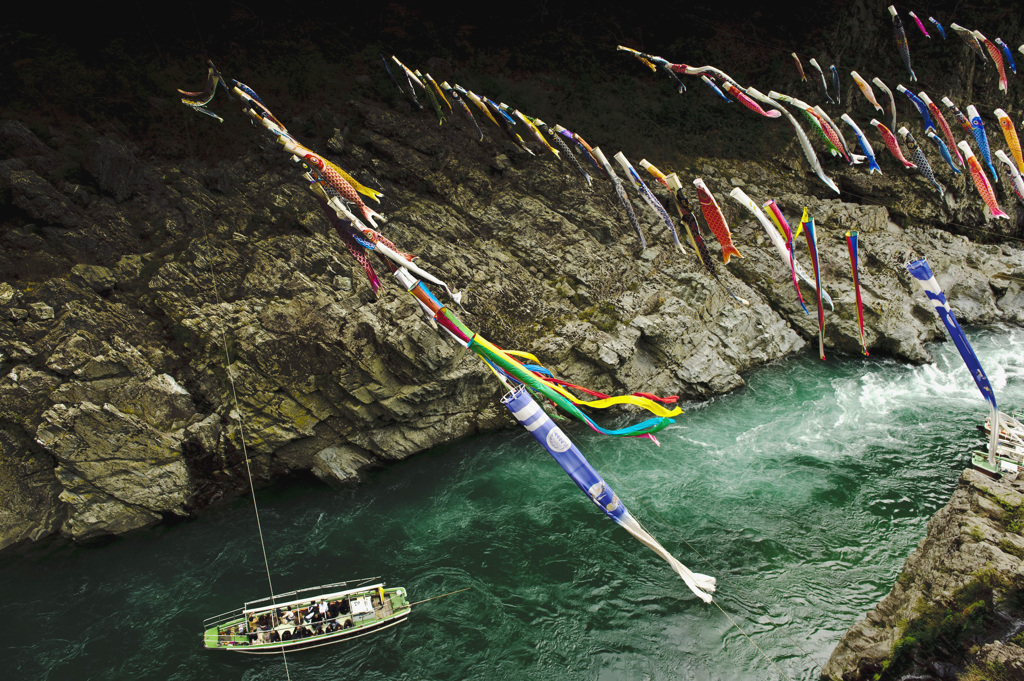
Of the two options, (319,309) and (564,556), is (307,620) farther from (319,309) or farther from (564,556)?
(319,309)

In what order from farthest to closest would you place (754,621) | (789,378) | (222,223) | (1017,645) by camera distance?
(789,378) < (222,223) < (754,621) < (1017,645)

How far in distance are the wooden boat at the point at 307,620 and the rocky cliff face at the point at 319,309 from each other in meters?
4.45

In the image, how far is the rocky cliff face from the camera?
44.3 feet

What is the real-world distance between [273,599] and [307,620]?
1170 mm

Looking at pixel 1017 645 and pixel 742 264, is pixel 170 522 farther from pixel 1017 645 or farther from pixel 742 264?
pixel 742 264

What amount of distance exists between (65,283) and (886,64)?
35.8 metres

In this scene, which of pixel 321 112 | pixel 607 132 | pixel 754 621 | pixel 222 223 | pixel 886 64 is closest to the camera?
pixel 754 621

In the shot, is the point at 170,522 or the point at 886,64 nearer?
the point at 170,522

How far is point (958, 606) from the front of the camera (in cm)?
671

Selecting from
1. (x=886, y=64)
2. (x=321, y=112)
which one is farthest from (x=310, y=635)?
(x=886, y=64)

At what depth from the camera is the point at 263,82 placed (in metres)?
20.9

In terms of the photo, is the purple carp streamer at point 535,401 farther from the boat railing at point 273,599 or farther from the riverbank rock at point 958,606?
the boat railing at point 273,599

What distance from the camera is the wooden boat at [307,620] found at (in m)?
10.5

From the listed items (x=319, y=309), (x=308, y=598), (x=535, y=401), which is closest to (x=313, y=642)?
(x=308, y=598)
